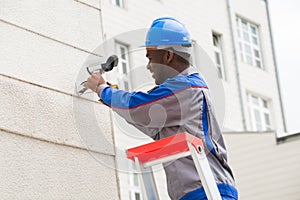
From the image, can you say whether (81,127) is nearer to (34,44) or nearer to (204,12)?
(34,44)

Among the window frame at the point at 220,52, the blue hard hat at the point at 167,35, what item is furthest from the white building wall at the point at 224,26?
the blue hard hat at the point at 167,35

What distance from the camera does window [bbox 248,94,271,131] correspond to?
27281 mm

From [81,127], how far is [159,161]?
108 centimetres

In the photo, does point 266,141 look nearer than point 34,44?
No

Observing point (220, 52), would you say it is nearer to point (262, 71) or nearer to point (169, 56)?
point (262, 71)

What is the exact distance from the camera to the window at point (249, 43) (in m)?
28.2

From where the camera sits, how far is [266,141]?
64.1 feet

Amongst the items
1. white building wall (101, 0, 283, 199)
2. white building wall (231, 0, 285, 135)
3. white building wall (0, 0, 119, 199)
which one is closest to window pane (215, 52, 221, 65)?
white building wall (101, 0, 283, 199)

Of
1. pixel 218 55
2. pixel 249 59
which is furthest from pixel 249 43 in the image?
pixel 218 55

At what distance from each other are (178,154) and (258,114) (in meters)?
24.0

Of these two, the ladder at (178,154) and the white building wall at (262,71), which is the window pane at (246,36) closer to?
the white building wall at (262,71)

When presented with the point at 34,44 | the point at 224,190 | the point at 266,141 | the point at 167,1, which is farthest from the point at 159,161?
the point at 167,1

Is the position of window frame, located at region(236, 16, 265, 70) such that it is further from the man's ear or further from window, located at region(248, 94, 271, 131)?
the man's ear

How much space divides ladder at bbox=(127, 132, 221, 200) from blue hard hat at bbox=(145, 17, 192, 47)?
62 cm
